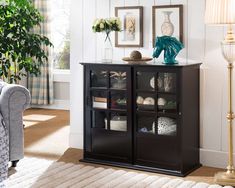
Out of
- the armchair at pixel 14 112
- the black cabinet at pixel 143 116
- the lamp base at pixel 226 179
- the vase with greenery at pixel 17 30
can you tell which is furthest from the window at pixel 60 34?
the lamp base at pixel 226 179

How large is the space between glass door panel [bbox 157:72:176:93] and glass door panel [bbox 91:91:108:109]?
594 mm

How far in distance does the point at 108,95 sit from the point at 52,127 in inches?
78.8

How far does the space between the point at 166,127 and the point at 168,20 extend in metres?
1.02

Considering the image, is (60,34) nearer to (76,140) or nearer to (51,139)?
(51,139)

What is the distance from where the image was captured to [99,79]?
A: 4.94 meters

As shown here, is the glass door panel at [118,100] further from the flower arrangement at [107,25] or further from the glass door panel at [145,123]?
the flower arrangement at [107,25]

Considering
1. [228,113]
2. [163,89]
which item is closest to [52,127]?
[163,89]

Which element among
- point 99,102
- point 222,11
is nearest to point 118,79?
point 99,102

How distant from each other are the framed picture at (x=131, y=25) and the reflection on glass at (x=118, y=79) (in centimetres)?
47

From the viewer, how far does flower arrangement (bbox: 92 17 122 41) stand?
16.4 feet

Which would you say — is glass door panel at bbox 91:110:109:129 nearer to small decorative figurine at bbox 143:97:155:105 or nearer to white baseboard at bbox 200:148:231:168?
small decorative figurine at bbox 143:97:155:105

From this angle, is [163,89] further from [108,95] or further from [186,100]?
[108,95]

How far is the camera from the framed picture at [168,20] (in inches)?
191

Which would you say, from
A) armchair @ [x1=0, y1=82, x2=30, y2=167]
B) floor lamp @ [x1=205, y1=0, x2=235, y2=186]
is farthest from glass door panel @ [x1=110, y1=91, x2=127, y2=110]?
floor lamp @ [x1=205, y1=0, x2=235, y2=186]
